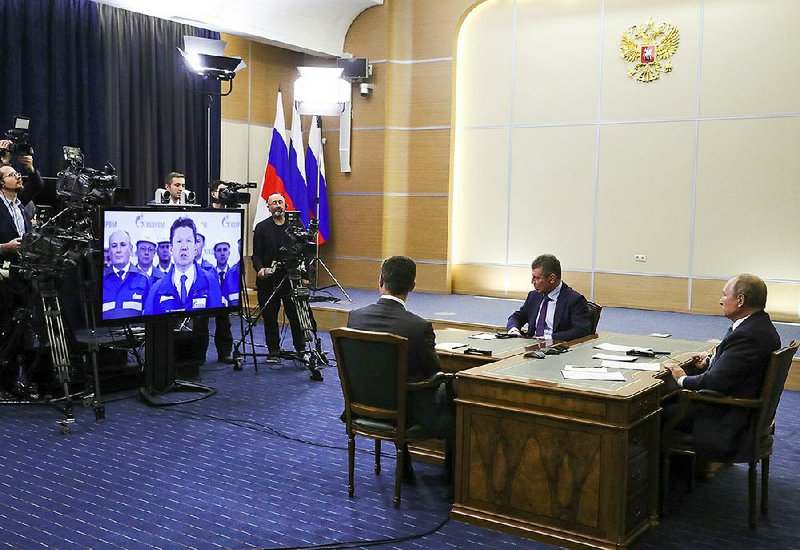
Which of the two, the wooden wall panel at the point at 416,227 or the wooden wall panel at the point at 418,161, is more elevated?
the wooden wall panel at the point at 418,161

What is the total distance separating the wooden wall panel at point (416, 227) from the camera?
9.75 m

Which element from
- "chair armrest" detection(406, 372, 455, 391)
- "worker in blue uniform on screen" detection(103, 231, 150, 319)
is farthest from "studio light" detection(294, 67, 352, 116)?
"chair armrest" detection(406, 372, 455, 391)

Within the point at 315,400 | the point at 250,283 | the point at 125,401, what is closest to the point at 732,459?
the point at 315,400

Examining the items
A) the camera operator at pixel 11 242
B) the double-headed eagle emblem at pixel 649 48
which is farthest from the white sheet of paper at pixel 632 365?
the double-headed eagle emblem at pixel 649 48

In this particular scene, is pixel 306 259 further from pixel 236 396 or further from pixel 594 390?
pixel 594 390

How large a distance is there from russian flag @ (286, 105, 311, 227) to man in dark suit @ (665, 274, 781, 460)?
6778 millimetres

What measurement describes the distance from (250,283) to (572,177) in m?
4.16

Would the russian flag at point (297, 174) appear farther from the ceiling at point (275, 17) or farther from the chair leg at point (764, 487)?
the chair leg at point (764, 487)

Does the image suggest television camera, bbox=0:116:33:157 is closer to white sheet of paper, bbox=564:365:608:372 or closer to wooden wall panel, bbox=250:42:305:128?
white sheet of paper, bbox=564:365:608:372

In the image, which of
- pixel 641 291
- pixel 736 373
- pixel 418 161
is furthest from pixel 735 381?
pixel 418 161

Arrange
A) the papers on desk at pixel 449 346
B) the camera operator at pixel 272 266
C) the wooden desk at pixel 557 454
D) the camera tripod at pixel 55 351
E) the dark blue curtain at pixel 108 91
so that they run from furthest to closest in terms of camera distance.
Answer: the dark blue curtain at pixel 108 91, the camera operator at pixel 272 266, the camera tripod at pixel 55 351, the papers on desk at pixel 449 346, the wooden desk at pixel 557 454

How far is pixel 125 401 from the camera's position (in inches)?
223

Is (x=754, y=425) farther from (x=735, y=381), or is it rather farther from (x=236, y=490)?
(x=236, y=490)

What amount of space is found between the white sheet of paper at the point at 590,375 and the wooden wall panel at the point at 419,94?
21.3 feet
